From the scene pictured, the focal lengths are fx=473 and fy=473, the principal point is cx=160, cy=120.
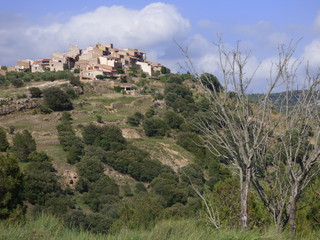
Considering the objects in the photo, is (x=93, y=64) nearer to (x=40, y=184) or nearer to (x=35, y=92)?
(x=35, y=92)

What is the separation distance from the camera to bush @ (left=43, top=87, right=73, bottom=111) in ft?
169

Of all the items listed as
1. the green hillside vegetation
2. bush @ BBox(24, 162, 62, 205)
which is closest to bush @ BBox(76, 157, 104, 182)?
the green hillside vegetation

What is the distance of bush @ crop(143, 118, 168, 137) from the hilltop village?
17972 millimetres

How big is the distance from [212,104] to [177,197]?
27345 millimetres

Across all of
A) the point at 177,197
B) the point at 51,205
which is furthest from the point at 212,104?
the point at 177,197

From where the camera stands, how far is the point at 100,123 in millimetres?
48938

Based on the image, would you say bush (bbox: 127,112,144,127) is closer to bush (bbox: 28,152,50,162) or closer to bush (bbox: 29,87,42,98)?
bush (bbox: 29,87,42,98)

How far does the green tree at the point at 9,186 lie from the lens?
1594cm

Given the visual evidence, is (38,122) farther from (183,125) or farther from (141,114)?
(183,125)

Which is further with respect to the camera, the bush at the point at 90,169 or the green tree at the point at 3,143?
the green tree at the point at 3,143

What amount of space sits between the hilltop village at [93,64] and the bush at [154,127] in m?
18.0

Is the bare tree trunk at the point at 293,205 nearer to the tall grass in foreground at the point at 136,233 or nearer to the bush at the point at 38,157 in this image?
the tall grass in foreground at the point at 136,233

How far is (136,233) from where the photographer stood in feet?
18.1

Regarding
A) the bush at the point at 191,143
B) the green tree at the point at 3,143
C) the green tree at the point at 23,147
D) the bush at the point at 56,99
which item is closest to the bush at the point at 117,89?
the bush at the point at 56,99
